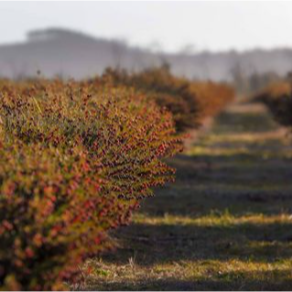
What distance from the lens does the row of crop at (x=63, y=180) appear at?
6465 mm

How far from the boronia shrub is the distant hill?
1191 cm

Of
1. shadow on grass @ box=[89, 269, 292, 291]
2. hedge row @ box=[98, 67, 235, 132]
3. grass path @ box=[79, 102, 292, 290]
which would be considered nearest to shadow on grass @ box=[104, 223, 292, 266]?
grass path @ box=[79, 102, 292, 290]

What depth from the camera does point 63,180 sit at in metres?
6.93

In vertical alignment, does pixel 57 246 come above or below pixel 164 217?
above

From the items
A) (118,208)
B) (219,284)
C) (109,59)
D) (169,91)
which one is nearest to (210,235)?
(219,284)

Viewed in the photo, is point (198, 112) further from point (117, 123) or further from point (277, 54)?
point (277, 54)

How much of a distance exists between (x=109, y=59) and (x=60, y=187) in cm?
8432

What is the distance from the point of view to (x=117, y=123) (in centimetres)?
992

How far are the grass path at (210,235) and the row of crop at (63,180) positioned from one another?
1.11m

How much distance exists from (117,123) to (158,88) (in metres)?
13.4

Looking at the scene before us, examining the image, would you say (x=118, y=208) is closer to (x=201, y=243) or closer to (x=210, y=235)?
(x=201, y=243)

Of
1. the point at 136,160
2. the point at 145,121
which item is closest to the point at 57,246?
the point at 136,160

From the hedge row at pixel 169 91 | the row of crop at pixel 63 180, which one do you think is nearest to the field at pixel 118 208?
the row of crop at pixel 63 180

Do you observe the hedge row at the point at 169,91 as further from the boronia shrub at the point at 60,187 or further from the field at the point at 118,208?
the boronia shrub at the point at 60,187
